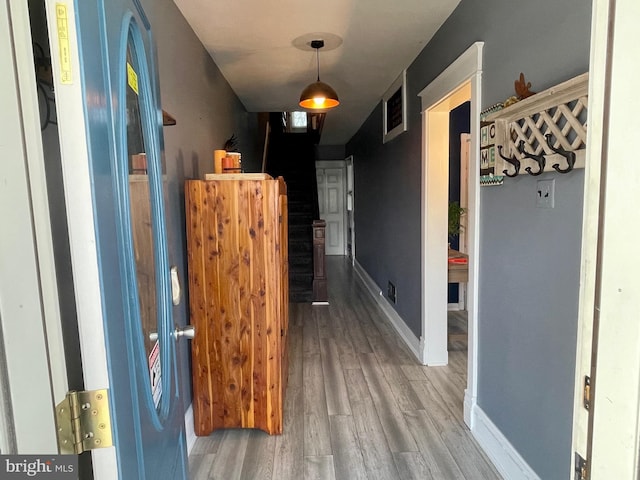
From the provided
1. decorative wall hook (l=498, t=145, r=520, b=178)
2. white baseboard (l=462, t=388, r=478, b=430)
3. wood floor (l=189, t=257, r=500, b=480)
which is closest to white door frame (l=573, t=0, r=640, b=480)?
decorative wall hook (l=498, t=145, r=520, b=178)

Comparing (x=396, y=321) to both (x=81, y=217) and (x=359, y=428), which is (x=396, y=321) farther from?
(x=81, y=217)

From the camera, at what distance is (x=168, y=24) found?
6.72 feet

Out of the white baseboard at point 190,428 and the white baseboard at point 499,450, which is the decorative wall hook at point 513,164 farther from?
the white baseboard at point 190,428

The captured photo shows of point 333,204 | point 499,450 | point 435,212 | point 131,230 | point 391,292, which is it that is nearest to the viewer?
point 131,230

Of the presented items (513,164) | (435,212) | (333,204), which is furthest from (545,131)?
(333,204)

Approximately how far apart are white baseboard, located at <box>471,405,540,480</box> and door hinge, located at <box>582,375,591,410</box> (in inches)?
51.6

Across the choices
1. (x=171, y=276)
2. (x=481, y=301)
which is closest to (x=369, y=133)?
(x=481, y=301)

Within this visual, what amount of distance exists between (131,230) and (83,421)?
1.15 ft

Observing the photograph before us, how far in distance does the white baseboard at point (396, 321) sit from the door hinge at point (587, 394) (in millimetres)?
2572

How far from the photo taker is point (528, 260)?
1.67m

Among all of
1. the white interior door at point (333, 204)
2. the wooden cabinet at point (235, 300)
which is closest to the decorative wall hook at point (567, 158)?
the wooden cabinet at point (235, 300)

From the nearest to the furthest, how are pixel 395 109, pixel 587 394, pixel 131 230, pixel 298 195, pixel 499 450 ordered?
pixel 587 394
pixel 131 230
pixel 499 450
pixel 395 109
pixel 298 195

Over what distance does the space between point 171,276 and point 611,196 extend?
42.9 inches

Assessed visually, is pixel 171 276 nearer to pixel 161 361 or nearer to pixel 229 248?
pixel 161 361
